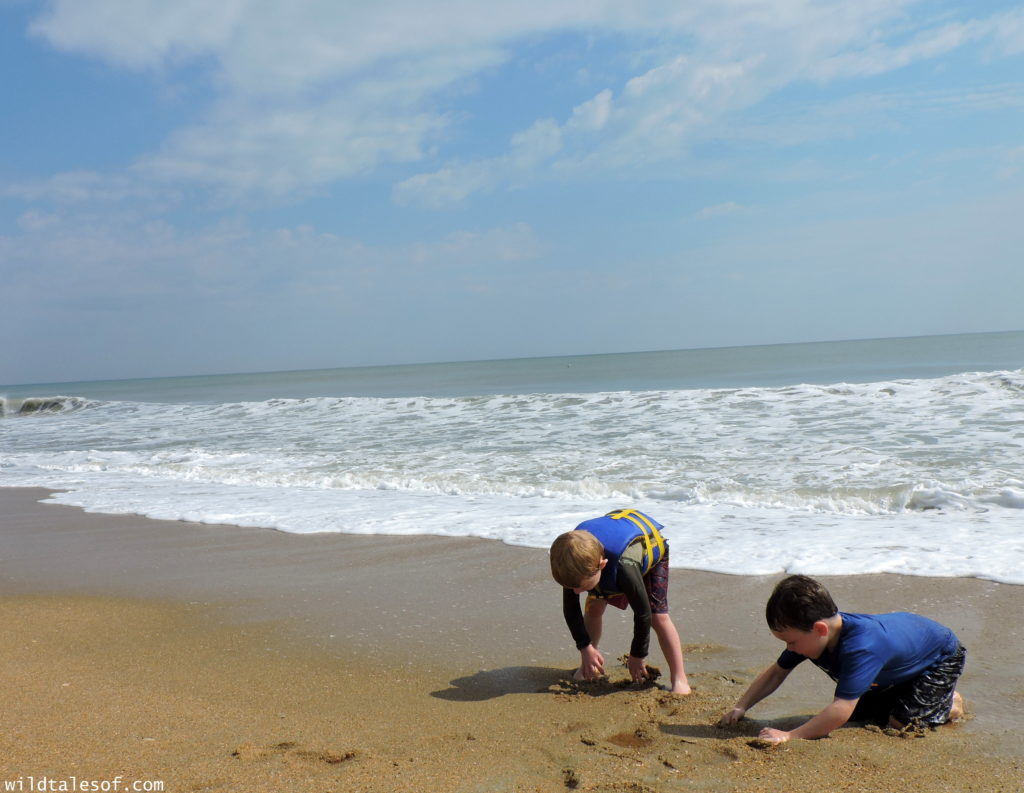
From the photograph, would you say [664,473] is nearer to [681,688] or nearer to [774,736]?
[681,688]

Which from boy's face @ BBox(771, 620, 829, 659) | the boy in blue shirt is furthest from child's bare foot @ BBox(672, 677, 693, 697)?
boy's face @ BBox(771, 620, 829, 659)

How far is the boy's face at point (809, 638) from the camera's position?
2678 mm

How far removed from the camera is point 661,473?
8406 millimetres

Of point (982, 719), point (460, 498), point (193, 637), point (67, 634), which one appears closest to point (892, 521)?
point (982, 719)

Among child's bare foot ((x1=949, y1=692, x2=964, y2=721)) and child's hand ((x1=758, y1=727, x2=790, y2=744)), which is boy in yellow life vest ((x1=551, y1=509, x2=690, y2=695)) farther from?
child's bare foot ((x1=949, y1=692, x2=964, y2=721))

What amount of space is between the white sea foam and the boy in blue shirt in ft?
6.59

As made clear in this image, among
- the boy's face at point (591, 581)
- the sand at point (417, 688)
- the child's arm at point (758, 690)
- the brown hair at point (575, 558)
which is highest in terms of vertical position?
the brown hair at point (575, 558)

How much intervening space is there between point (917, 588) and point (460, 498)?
4.49m

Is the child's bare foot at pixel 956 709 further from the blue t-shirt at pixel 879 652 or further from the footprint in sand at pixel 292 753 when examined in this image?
the footprint in sand at pixel 292 753

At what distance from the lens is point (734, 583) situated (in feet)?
15.3

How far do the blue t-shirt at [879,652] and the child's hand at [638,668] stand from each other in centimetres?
59

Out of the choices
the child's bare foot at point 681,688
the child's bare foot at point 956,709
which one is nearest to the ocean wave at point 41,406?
the child's bare foot at point 681,688

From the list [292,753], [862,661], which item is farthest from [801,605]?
[292,753]

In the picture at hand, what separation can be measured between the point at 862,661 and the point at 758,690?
15.8 inches
